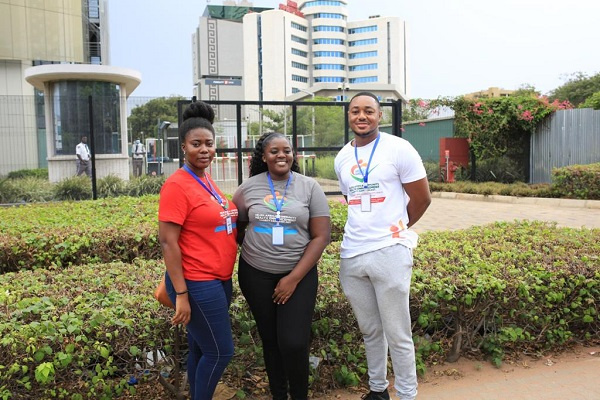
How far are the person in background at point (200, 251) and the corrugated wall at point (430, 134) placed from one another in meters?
18.4

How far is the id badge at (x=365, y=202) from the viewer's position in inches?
121

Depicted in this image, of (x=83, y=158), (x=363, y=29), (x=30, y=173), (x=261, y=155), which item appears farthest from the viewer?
(x=363, y=29)

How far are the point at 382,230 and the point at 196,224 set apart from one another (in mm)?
994

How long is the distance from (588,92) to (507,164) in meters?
30.9

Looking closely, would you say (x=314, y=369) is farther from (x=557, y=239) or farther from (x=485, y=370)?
(x=557, y=239)

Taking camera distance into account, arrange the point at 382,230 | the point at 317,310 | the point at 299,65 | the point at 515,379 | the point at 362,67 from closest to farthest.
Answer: the point at 382,230 → the point at 317,310 → the point at 515,379 → the point at 299,65 → the point at 362,67

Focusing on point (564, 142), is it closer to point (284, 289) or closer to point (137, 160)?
point (137, 160)

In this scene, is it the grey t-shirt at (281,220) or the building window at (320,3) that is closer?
the grey t-shirt at (281,220)

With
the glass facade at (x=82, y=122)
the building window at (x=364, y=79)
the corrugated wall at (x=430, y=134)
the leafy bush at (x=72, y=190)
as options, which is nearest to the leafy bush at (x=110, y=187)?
the leafy bush at (x=72, y=190)

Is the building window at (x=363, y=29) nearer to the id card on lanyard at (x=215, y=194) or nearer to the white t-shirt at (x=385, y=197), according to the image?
the white t-shirt at (x=385, y=197)

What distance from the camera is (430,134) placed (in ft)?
73.7

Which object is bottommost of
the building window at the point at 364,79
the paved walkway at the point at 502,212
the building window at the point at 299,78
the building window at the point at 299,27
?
the paved walkway at the point at 502,212

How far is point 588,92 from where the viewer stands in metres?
44.3

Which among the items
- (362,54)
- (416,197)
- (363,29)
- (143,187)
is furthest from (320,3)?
(416,197)
